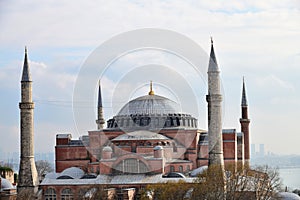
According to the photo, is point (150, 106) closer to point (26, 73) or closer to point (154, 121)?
point (154, 121)

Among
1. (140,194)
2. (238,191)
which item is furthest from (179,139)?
(238,191)

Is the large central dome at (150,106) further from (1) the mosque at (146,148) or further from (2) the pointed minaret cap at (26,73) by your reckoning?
(2) the pointed minaret cap at (26,73)

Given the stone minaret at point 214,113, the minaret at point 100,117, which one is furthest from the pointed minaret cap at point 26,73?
the minaret at point 100,117

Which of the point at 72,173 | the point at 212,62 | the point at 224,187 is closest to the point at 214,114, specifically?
the point at 212,62

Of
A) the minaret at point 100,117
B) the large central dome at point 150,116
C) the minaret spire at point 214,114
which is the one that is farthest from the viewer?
the minaret at point 100,117

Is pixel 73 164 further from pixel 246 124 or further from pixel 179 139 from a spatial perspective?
pixel 246 124
